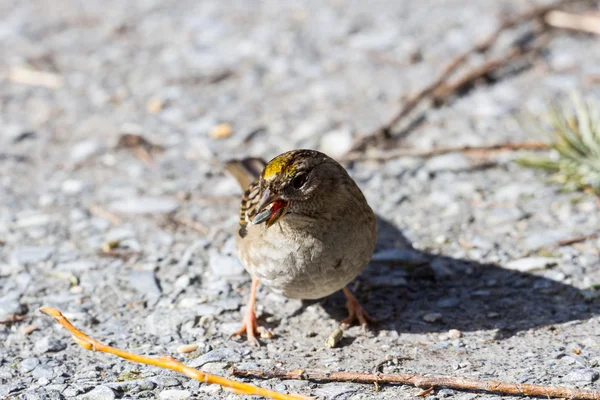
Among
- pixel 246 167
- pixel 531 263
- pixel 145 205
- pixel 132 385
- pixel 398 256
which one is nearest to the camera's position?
pixel 132 385

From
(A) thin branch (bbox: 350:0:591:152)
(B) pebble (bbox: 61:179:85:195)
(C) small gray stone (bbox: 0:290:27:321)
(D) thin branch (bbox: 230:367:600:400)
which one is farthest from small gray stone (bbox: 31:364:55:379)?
(A) thin branch (bbox: 350:0:591:152)

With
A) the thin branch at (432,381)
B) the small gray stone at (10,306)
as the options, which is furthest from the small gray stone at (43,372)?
the thin branch at (432,381)

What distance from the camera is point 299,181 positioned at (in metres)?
3.89

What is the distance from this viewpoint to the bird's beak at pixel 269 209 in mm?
3781

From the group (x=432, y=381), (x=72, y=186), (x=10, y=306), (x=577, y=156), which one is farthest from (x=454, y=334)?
(x=72, y=186)

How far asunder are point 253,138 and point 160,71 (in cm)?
177

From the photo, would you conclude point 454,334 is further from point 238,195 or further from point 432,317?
point 238,195

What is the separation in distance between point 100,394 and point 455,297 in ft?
6.62

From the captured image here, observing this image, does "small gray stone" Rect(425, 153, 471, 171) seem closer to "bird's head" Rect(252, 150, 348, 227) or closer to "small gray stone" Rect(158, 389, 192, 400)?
"bird's head" Rect(252, 150, 348, 227)

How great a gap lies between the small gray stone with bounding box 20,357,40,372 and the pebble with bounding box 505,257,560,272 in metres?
2.67

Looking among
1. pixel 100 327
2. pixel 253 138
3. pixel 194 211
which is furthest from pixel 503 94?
pixel 100 327

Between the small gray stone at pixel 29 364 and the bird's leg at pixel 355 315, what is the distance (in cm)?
156

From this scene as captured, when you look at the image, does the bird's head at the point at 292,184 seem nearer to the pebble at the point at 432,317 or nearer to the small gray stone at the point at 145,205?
the pebble at the point at 432,317

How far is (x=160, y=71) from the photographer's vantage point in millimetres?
7883
